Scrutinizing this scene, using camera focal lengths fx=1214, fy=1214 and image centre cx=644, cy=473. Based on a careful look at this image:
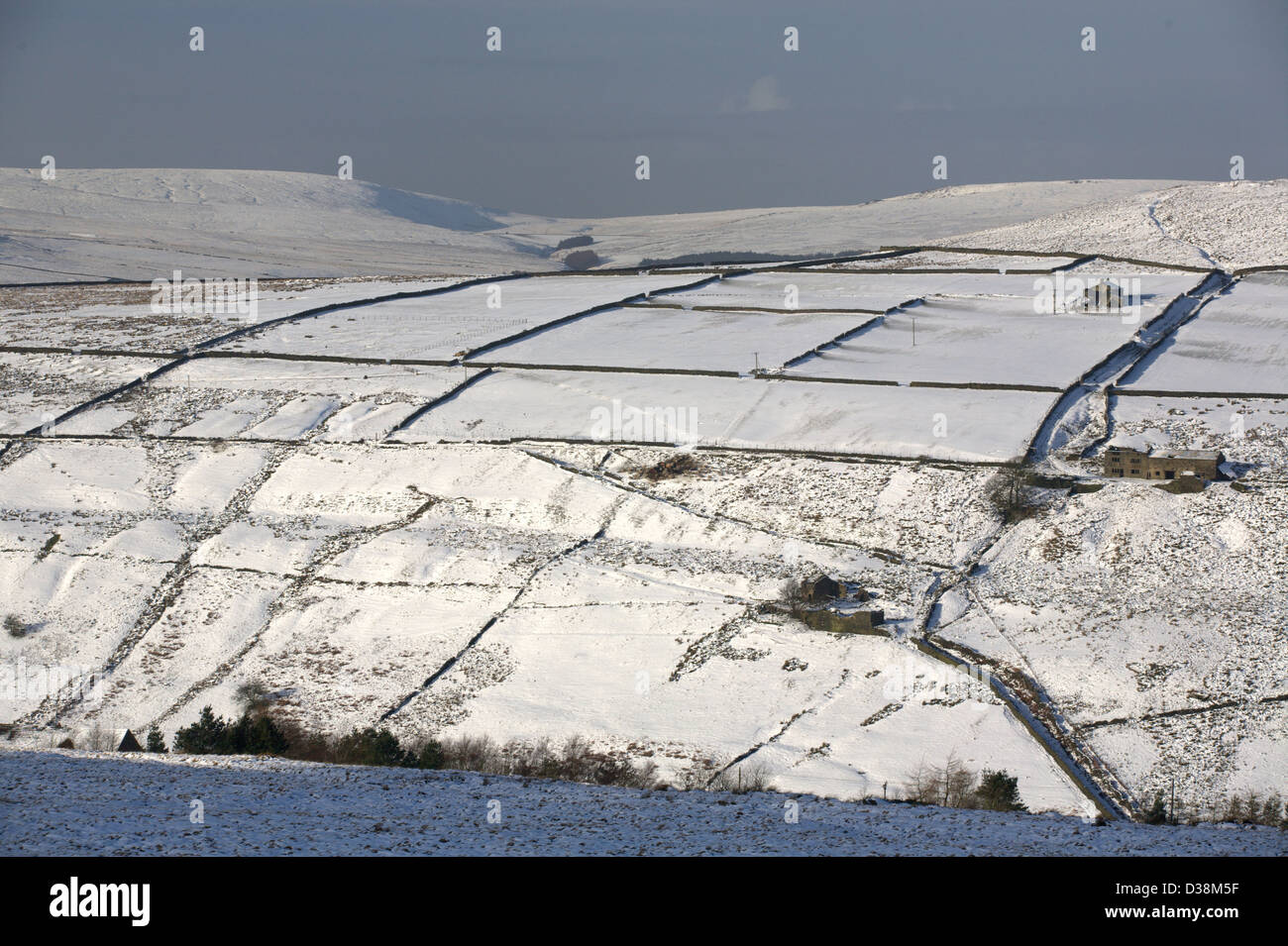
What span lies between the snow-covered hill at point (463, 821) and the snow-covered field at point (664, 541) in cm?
115

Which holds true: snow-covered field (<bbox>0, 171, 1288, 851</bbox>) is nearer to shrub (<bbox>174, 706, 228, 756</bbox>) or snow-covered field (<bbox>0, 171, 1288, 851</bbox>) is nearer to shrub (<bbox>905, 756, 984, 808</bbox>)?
shrub (<bbox>905, 756, 984, 808</bbox>)

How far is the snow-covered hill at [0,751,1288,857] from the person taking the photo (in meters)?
18.4

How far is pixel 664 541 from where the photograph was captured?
45.8m

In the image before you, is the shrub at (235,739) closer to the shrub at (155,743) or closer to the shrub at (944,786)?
the shrub at (155,743)

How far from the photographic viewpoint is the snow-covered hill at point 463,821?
18.4 metres

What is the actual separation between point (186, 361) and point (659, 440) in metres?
29.8

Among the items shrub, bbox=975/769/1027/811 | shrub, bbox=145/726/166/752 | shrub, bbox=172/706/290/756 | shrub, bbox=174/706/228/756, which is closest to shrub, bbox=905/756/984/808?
shrub, bbox=975/769/1027/811

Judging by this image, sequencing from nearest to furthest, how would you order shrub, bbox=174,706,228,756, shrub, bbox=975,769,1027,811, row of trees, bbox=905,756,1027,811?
1. shrub, bbox=975,769,1027,811
2. row of trees, bbox=905,756,1027,811
3. shrub, bbox=174,706,228,756

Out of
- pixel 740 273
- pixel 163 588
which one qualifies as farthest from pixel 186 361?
pixel 740 273

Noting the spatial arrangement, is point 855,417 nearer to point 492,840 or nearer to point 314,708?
point 314,708

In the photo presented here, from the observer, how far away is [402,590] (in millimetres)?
43562

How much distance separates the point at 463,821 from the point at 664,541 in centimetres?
2581

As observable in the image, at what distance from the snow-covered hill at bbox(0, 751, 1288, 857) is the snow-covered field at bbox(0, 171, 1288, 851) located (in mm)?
1148

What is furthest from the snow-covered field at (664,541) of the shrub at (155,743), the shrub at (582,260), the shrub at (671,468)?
the shrub at (582,260)
